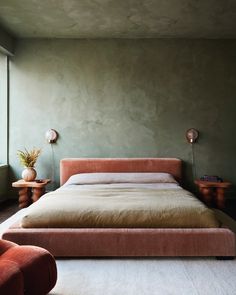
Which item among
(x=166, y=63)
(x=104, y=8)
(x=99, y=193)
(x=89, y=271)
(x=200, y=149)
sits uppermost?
(x=104, y=8)

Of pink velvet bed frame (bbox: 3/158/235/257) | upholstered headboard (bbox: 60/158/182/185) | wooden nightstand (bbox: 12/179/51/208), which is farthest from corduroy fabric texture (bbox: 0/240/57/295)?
upholstered headboard (bbox: 60/158/182/185)

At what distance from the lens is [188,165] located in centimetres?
493

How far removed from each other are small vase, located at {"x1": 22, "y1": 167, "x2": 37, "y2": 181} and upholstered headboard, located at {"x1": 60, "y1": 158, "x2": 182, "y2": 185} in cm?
43

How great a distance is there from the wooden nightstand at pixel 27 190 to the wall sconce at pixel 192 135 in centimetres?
221

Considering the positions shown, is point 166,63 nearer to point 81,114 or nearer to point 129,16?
point 129,16

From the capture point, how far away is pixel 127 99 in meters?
4.93

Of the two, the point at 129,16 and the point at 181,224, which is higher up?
the point at 129,16

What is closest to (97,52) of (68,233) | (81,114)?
(81,114)

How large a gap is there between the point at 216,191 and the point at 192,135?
91 cm

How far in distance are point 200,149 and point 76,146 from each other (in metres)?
1.91

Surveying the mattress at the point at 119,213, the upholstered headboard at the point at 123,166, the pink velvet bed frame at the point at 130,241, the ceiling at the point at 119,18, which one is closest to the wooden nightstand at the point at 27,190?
the upholstered headboard at the point at 123,166

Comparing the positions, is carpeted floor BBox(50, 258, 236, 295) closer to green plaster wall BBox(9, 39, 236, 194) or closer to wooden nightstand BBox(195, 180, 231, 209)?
wooden nightstand BBox(195, 180, 231, 209)

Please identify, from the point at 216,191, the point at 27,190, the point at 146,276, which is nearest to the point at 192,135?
the point at 216,191

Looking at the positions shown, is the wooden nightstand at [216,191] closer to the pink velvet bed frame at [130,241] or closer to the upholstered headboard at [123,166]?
the upholstered headboard at [123,166]
